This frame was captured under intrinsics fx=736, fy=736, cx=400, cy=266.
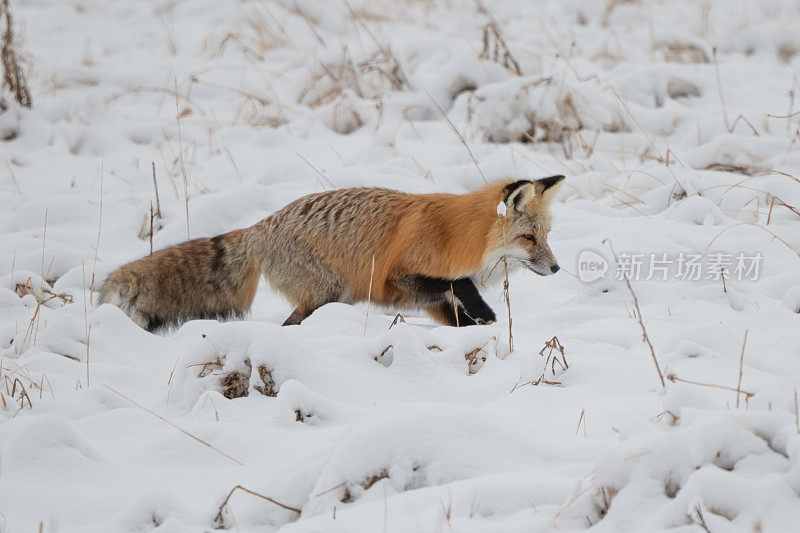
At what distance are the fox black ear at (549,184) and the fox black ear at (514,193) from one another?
0.70ft

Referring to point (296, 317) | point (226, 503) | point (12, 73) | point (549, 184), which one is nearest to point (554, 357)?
point (226, 503)

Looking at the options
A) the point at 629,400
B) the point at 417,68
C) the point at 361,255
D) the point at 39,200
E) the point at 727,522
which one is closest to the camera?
the point at 727,522

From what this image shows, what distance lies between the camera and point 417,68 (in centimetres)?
1055

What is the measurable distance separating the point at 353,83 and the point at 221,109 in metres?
1.73

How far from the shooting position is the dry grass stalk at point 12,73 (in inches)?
312

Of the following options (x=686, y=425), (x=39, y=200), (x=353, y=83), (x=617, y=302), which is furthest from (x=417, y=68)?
(x=686, y=425)

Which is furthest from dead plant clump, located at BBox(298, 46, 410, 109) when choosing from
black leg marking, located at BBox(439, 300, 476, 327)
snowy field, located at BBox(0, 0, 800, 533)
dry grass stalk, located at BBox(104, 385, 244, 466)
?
dry grass stalk, located at BBox(104, 385, 244, 466)

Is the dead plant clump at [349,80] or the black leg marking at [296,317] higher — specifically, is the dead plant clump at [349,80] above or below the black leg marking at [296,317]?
above

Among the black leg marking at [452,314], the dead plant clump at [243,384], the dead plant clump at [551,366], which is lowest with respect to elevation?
the black leg marking at [452,314]

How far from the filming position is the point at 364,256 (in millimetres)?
5414

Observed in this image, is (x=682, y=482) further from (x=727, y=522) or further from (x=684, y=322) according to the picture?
(x=684, y=322)

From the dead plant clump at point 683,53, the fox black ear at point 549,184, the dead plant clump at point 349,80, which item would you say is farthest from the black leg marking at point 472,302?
the dead plant clump at point 683,53

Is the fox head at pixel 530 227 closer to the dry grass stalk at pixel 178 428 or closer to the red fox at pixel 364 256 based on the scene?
the red fox at pixel 364 256

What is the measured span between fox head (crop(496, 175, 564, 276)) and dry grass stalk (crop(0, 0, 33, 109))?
590 centimetres
